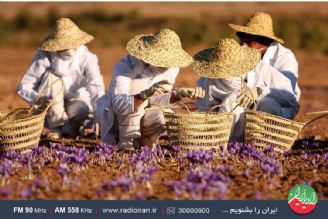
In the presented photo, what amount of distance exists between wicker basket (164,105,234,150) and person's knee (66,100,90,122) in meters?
2.19

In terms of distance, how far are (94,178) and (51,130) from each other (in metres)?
3.10

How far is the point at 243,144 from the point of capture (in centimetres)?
695

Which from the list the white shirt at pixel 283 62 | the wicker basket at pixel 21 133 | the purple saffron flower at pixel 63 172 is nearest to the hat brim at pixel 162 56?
the wicker basket at pixel 21 133

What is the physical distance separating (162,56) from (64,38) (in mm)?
1957

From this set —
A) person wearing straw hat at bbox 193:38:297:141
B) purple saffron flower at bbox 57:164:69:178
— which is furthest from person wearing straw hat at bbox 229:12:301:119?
purple saffron flower at bbox 57:164:69:178

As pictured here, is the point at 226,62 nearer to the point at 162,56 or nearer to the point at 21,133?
the point at 162,56

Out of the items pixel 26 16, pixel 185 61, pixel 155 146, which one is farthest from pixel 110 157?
pixel 26 16

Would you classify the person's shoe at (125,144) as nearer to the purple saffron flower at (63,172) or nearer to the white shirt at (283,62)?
the purple saffron flower at (63,172)

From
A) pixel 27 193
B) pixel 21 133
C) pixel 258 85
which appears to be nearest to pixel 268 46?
pixel 258 85

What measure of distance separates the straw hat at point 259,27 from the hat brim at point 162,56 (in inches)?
49.5

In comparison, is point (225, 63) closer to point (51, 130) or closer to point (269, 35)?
point (269, 35)

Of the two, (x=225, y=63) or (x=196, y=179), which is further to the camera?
(x=225, y=63)

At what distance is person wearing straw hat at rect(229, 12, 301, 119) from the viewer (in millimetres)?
7895

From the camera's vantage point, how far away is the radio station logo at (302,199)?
5.07m
